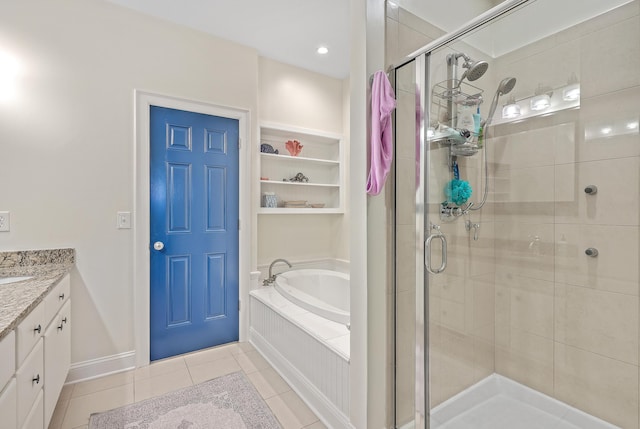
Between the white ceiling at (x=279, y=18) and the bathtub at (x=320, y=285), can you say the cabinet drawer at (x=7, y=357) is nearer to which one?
the bathtub at (x=320, y=285)

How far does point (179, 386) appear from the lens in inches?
84.0

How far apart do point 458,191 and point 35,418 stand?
2.26m

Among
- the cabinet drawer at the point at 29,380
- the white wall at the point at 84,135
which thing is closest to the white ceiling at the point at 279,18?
the white wall at the point at 84,135

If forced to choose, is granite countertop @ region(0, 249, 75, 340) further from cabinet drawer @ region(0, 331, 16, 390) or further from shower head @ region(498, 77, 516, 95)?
shower head @ region(498, 77, 516, 95)

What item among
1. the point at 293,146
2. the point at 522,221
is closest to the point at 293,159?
the point at 293,146

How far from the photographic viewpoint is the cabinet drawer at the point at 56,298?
59.9 inches

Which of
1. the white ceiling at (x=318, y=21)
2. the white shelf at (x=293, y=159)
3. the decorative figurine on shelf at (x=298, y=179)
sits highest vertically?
the white ceiling at (x=318, y=21)

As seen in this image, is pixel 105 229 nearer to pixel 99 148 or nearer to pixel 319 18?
pixel 99 148

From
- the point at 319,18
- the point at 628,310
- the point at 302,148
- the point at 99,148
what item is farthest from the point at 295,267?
the point at 628,310

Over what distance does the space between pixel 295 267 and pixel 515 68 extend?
246 centimetres

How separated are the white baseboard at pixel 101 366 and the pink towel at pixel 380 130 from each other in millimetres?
2251

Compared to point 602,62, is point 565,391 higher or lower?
lower

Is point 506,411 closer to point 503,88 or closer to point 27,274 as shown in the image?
point 503,88

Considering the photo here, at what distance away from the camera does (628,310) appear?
4.80ft
